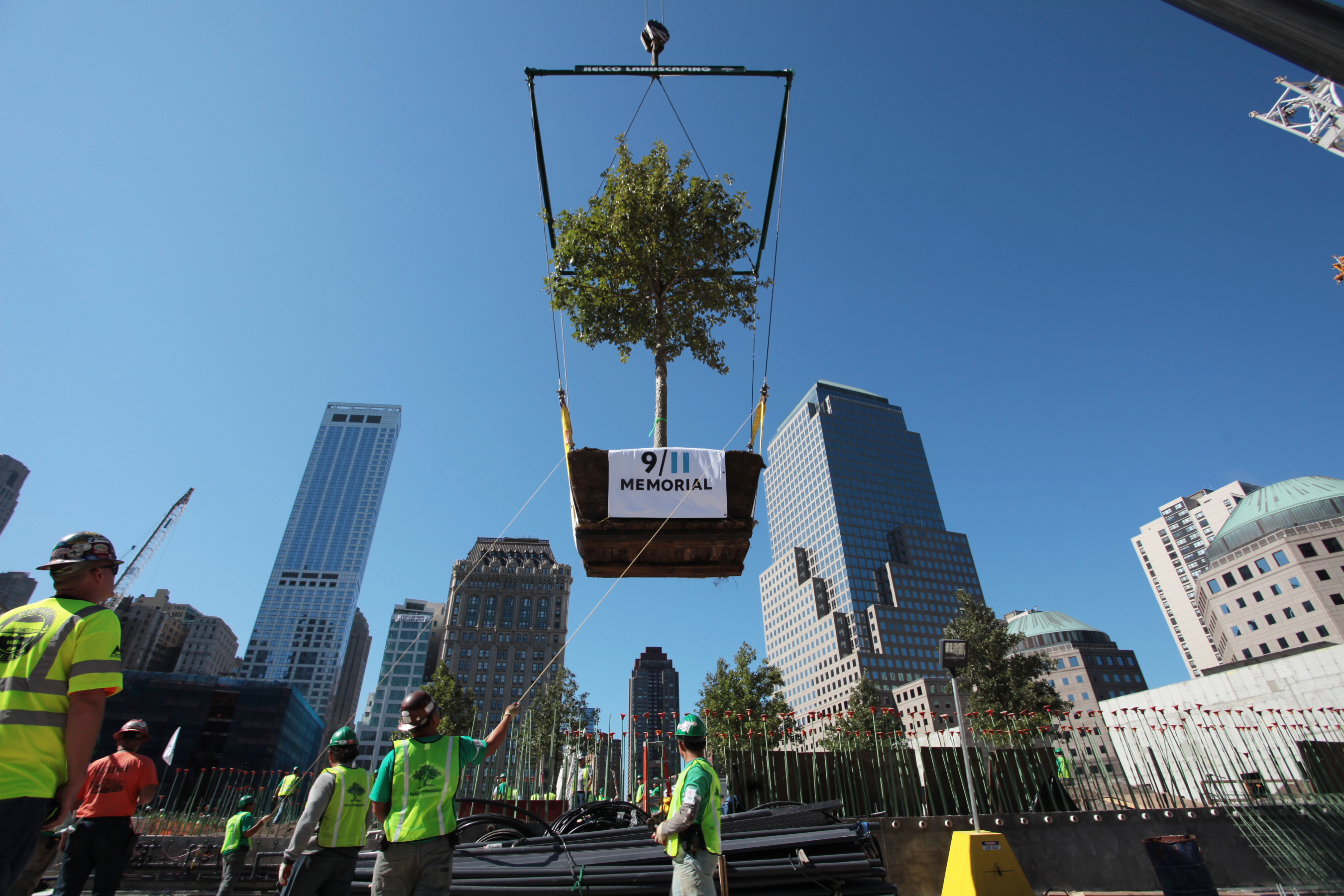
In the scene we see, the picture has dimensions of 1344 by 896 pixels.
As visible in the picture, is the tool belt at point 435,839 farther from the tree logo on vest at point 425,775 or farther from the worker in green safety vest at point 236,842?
the worker in green safety vest at point 236,842

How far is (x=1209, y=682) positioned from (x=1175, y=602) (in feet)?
519

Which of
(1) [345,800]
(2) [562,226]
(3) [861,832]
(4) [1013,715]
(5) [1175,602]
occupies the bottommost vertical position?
(3) [861,832]

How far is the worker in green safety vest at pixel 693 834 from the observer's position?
4.06 meters

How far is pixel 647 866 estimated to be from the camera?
5.06m

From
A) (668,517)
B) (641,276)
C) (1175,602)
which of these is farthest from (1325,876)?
(1175,602)

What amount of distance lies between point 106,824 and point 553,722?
126 ft

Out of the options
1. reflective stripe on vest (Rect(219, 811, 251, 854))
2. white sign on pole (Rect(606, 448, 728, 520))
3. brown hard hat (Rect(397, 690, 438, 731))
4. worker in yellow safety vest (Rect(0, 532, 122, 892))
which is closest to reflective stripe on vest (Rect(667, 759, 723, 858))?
brown hard hat (Rect(397, 690, 438, 731))

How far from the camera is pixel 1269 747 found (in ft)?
37.0

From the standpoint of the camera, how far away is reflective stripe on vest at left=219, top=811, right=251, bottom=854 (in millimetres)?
7227

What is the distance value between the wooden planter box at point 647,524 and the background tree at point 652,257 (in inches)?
96.5

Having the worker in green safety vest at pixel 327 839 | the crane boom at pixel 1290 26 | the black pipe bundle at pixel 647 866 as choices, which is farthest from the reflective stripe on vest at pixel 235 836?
the crane boom at pixel 1290 26

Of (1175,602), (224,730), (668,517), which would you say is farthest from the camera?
(1175,602)

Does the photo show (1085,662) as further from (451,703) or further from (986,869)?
(986,869)

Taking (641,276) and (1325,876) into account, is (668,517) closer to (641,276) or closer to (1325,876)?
(641,276)
